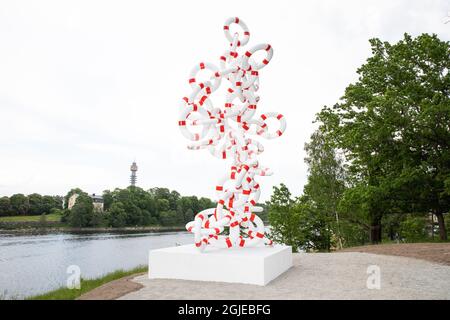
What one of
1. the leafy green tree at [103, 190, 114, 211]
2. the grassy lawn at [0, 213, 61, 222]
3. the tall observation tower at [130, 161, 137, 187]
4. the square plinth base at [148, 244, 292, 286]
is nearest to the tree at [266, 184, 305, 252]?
the square plinth base at [148, 244, 292, 286]

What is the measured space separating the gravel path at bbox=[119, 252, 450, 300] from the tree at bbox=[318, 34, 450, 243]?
6.61m

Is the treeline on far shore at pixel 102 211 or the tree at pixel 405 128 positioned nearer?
the tree at pixel 405 128

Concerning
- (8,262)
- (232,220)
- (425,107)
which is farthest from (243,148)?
(8,262)

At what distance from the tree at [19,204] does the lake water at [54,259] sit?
18.0m

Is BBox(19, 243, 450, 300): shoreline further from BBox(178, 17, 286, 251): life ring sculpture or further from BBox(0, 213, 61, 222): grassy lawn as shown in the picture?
BBox(0, 213, 61, 222): grassy lawn

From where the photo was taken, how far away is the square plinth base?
20.5 ft

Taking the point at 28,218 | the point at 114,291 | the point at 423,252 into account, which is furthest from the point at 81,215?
the point at 114,291

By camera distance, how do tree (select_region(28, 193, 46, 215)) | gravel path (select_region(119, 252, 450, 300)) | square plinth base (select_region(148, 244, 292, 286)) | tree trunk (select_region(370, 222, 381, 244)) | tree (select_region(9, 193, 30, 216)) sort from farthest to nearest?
tree (select_region(28, 193, 46, 215))
tree (select_region(9, 193, 30, 216))
tree trunk (select_region(370, 222, 381, 244))
square plinth base (select_region(148, 244, 292, 286))
gravel path (select_region(119, 252, 450, 300))

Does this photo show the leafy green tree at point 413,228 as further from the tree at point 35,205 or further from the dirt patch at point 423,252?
the tree at point 35,205

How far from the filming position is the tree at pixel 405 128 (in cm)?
1391

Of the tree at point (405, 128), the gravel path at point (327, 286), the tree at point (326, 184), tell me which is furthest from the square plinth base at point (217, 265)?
the tree at point (326, 184)

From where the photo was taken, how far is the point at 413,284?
6.39 meters

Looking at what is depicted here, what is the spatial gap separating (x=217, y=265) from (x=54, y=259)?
2480cm

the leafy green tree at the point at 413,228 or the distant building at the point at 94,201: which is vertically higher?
the distant building at the point at 94,201
